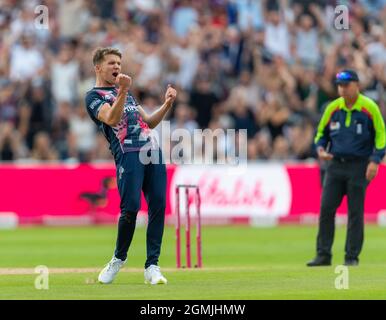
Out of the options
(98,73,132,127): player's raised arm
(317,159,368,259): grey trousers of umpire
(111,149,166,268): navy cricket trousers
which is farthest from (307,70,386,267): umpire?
(98,73,132,127): player's raised arm

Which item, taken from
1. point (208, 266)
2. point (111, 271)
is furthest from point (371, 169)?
point (111, 271)

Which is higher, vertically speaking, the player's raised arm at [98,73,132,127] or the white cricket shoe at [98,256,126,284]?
the player's raised arm at [98,73,132,127]

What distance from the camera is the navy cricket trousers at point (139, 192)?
14539 mm

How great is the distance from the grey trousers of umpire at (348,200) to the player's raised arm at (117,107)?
17.7 feet

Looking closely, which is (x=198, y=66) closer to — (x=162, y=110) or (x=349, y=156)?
(x=349, y=156)

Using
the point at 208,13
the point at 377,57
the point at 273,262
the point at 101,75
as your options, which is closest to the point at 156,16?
the point at 208,13

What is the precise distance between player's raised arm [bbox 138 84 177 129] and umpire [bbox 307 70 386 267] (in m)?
4.39

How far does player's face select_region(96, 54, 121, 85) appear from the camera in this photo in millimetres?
14695

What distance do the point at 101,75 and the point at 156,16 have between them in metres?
18.2

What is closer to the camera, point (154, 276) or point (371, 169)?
point (154, 276)

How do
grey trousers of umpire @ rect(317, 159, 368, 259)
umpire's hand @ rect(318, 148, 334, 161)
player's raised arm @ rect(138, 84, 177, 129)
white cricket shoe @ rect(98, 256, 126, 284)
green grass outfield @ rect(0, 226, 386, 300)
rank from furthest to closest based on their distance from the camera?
umpire's hand @ rect(318, 148, 334, 161)
grey trousers of umpire @ rect(317, 159, 368, 259)
white cricket shoe @ rect(98, 256, 126, 284)
player's raised arm @ rect(138, 84, 177, 129)
green grass outfield @ rect(0, 226, 386, 300)

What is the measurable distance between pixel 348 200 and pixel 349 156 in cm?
68

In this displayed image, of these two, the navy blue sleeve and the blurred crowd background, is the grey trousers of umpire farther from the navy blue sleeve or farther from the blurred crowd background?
the blurred crowd background

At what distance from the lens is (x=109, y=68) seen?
14.8 m
